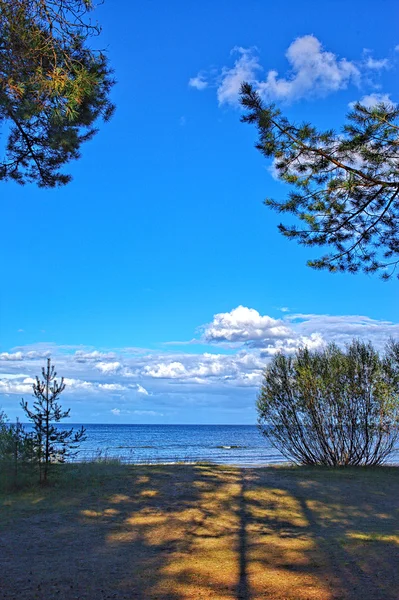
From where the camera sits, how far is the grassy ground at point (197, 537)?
510 centimetres

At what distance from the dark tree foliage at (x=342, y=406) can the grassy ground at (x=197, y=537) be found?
3.29 metres

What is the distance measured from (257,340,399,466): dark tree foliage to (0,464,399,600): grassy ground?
3.29 meters

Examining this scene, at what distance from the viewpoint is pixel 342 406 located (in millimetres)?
15180

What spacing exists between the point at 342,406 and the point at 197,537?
9102mm

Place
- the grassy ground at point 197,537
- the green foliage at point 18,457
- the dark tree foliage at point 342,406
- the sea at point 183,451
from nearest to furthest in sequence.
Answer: the grassy ground at point 197,537 < the green foliage at point 18,457 < the dark tree foliage at point 342,406 < the sea at point 183,451

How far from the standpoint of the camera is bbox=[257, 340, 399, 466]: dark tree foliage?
15078 millimetres

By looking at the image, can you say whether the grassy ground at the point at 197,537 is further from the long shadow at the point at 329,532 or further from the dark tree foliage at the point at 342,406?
the dark tree foliage at the point at 342,406

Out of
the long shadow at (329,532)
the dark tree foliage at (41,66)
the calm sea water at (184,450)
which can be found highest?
the dark tree foliage at (41,66)

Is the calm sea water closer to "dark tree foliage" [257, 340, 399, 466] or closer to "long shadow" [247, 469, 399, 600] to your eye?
"dark tree foliage" [257, 340, 399, 466]

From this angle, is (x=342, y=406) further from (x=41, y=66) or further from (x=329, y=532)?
(x=41, y=66)

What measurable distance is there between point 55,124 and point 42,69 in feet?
3.20

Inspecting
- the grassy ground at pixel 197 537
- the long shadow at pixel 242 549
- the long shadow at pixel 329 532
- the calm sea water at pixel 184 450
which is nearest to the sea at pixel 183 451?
the calm sea water at pixel 184 450

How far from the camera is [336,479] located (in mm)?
12211

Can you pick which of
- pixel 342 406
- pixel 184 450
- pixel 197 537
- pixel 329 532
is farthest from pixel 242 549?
pixel 184 450
